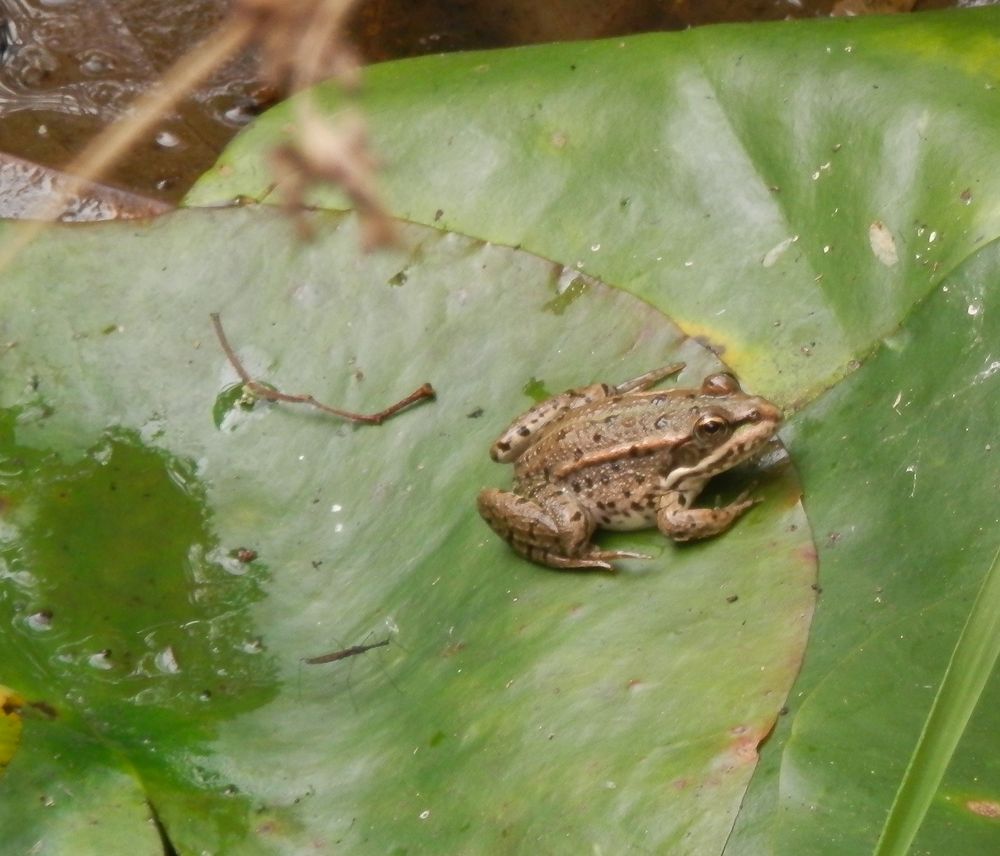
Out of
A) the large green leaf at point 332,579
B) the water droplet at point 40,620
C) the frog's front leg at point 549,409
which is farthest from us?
the frog's front leg at point 549,409

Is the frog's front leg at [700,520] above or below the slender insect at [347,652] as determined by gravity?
above

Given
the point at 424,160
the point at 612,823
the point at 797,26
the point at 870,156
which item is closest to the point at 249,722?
the point at 612,823

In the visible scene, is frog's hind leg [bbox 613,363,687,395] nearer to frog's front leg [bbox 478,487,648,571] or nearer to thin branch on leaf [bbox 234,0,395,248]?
frog's front leg [bbox 478,487,648,571]

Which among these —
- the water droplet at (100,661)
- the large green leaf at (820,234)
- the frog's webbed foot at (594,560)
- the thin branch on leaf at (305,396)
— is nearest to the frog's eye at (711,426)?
the large green leaf at (820,234)

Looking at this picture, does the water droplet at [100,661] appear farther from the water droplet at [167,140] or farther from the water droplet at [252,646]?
the water droplet at [167,140]

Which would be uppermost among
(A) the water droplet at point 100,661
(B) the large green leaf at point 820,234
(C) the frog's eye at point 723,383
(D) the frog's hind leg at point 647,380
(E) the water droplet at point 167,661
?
(B) the large green leaf at point 820,234

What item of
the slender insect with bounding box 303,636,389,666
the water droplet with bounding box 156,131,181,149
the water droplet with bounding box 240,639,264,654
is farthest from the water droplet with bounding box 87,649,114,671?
the water droplet with bounding box 156,131,181,149
